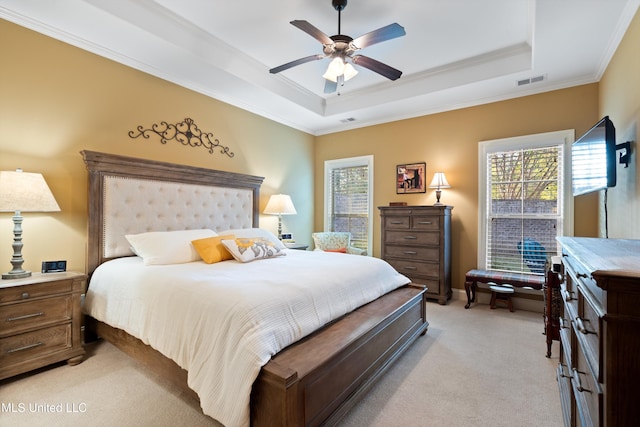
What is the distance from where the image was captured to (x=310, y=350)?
1.64 m

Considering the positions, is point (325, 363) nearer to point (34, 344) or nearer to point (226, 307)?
point (226, 307)

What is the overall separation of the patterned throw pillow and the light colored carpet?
1112 mm

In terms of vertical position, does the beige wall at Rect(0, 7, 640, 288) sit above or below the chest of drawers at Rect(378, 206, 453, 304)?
above

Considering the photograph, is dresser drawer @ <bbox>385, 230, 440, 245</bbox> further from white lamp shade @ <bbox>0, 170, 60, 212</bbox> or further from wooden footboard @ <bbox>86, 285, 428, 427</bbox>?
white lamp shade @ <bbox>0, 170, 60, 212</bbox>

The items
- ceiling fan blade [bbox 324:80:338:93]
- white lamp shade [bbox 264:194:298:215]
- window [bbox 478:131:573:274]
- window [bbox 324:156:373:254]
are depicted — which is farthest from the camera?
window [bbox 324:156:373:254]

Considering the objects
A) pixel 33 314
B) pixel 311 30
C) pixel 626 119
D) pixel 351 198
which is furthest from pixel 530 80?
pixel 33 314

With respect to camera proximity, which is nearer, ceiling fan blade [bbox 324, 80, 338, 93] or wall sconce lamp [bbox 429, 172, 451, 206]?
ceiling fan blade [bbox 324, 80, 338, 93]

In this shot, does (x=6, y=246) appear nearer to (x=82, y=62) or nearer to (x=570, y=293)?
(x=82, y=62)

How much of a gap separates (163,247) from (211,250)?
42 cm

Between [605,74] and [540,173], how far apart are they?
3.78ft

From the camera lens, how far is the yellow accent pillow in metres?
2.74

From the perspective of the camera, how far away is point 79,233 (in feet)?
9.11

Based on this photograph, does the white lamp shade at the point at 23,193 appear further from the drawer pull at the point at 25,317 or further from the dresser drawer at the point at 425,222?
the dresser drawer at the point at 425,222

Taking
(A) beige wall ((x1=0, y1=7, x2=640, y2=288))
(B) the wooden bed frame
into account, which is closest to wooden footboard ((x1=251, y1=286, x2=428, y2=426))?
(B) the wooden bed frame
